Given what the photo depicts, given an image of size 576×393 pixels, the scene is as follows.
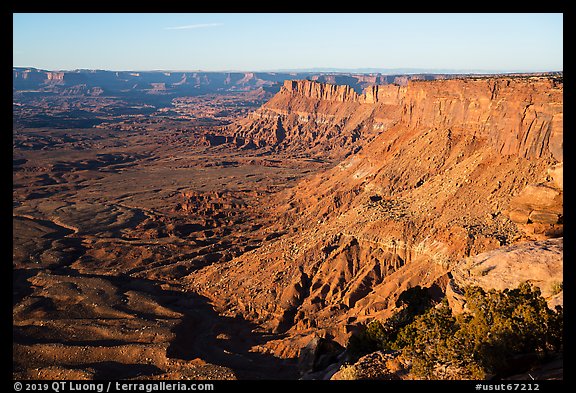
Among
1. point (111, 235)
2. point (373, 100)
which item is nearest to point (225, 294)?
point (111, 235)

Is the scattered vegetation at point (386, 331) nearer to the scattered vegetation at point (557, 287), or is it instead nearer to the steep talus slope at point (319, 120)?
the scattered vegetation at point (557, 287)

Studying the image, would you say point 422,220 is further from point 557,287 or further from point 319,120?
point 319,120

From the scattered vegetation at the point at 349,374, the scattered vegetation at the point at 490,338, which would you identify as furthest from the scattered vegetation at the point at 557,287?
the scattered vegetation at the point at 349,374

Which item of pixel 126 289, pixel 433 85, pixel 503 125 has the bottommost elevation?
pixel 126 289

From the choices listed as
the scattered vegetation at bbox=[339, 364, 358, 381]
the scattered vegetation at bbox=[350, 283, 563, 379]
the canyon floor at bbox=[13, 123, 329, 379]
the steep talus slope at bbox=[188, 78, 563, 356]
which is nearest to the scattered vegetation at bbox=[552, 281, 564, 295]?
the scattered vegetation at bbox=[350, 283, 563, 379]

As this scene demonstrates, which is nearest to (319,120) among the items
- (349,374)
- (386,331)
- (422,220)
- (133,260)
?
(133,260)

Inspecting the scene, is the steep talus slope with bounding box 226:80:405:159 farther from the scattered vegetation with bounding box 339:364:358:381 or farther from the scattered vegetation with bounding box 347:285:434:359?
the scattered vegetation with bounding box 339:364:358:381

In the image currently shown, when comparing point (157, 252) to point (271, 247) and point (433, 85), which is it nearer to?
point (271, 247)
